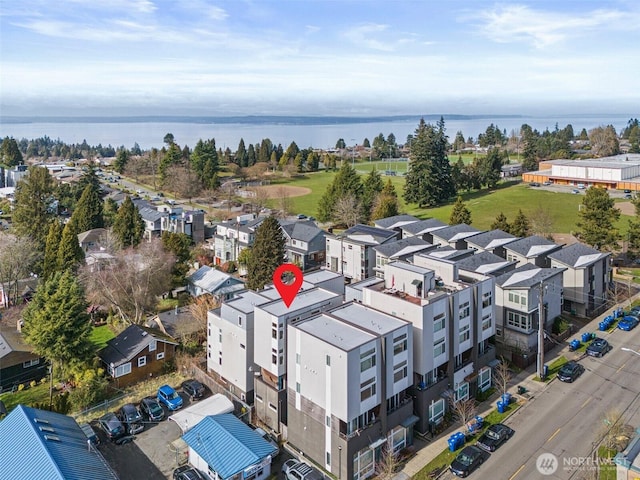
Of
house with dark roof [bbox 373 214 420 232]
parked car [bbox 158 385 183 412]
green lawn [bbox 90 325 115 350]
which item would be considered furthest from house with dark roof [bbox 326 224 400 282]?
parked car [bbox 158 385 183 412]

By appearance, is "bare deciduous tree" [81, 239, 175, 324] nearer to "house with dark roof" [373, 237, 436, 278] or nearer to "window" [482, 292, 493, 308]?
"house with dark roof" [373, 237, 436, 278]

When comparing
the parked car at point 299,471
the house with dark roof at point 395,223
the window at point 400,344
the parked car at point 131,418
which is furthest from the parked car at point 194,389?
the house with dark roof at point 395,223

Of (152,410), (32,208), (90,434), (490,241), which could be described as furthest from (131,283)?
(490,241)

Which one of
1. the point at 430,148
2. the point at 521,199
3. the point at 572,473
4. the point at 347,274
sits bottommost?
the point at 572,473

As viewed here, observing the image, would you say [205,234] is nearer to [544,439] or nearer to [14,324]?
[14,324]

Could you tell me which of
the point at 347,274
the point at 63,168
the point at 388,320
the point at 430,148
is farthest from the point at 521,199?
the point at 63,168

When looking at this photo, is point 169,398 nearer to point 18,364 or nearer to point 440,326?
point 18,364
